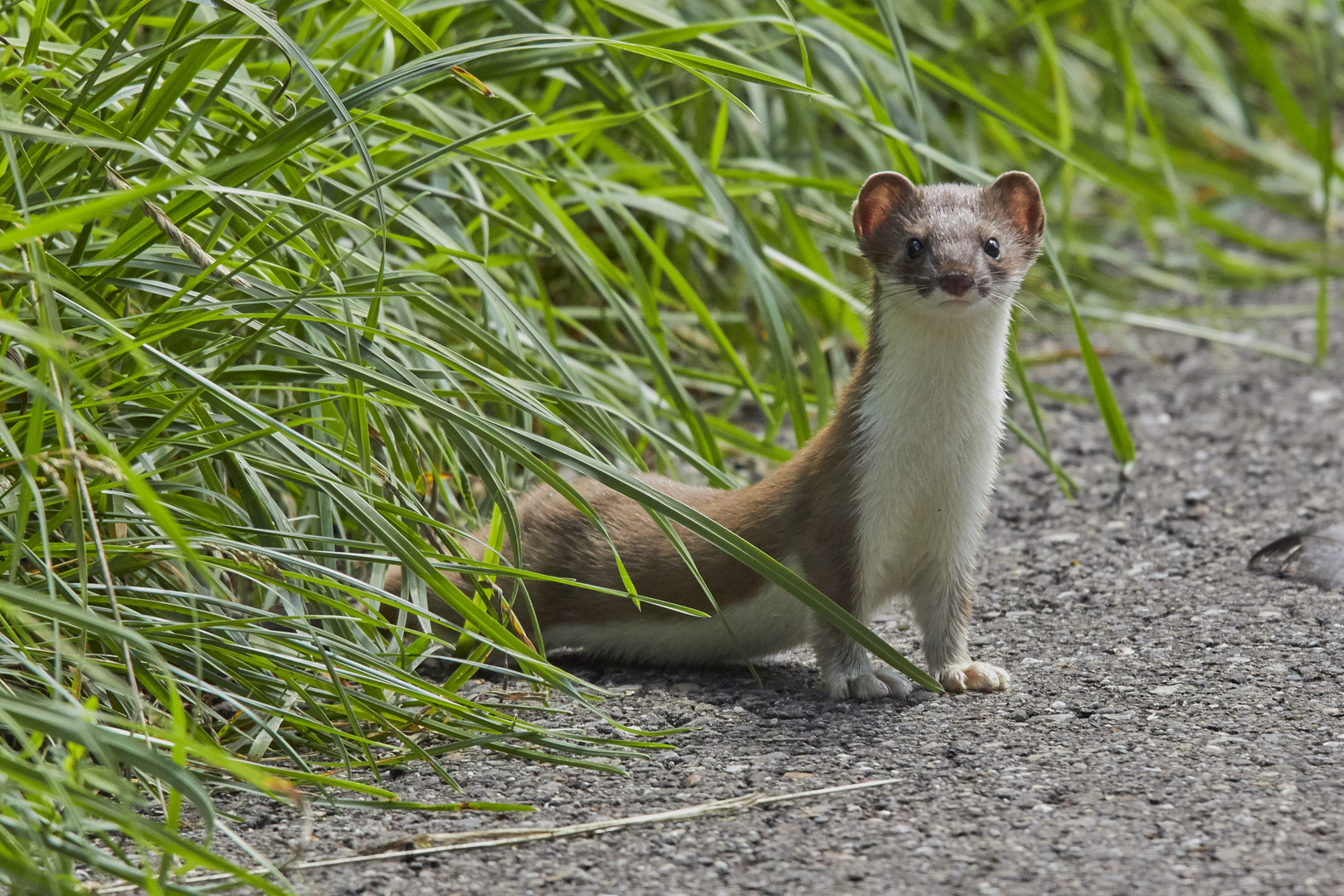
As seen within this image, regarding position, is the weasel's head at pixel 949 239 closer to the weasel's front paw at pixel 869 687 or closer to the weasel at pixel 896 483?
the weasel at pixel 896 483

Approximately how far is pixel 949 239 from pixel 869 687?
41.1 inches

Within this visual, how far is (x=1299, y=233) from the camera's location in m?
7.52

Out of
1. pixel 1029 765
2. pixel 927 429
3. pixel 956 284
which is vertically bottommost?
pixel 1029 765

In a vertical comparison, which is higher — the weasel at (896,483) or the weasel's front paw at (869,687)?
the weasel at (896,483)

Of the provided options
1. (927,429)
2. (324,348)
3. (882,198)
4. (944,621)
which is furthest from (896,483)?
(324,348)

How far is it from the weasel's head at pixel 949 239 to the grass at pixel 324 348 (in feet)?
0.88

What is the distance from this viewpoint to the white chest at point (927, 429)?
3195 millimetres

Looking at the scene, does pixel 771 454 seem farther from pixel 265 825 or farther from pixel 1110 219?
pixel 1110 219

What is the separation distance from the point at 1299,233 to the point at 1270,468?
11.1ft

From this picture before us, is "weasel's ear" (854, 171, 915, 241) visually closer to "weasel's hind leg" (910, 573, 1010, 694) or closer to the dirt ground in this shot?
"weasel's hind leg" (910, 573, 1010, 694)

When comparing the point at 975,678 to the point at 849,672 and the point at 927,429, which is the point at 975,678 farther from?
the point at 927,429

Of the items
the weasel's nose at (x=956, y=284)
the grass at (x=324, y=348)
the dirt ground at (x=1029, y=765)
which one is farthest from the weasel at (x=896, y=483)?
the grass at (x=324, y=348)

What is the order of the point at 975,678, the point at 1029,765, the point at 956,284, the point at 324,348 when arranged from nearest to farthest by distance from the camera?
the point at 1029,765, the point at 324,348, the point at 956,284, the point at 975,678

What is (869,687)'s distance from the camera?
3.19 metres
